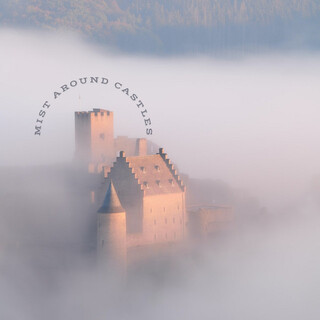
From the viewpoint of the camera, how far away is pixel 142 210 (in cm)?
10469

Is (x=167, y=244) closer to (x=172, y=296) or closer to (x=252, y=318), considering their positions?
(x=172, y=296)

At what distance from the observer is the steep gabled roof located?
10594cm

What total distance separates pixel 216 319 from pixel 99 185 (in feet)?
51.4

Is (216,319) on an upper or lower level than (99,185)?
lower

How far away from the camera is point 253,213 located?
118 m

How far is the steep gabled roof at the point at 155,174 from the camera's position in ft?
348

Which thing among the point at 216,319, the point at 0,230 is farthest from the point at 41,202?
the point at 216,319

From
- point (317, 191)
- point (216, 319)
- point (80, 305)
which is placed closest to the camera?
point (80, 305)

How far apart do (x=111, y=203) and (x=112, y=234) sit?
2.33 metres

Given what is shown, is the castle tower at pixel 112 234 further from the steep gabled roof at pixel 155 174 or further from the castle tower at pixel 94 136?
the castle tower at pixel 94 136

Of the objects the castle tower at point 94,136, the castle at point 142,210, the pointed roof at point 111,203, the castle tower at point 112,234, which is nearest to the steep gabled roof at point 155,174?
the castle at point 142,210

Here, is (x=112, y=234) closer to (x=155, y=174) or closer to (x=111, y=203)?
(x=111, y=203)

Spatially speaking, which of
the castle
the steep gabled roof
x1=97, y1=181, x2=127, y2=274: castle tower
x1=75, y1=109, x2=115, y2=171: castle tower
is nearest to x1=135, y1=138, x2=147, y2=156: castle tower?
x1=75, y1=109, x2=115, y2=171: castle tower

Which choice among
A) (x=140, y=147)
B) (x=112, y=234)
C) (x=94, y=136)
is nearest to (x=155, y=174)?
(x=112, y=234)
